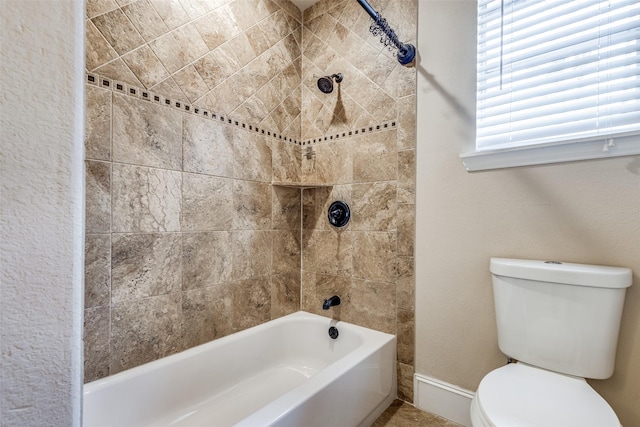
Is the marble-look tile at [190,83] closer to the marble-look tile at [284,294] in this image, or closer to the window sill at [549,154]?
the marble-look tile at [284,294]

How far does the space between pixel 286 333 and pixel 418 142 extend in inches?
59.1

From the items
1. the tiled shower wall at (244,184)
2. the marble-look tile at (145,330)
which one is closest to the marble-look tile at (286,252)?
the tiled shower wall at (244,184)

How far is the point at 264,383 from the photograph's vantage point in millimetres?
1870

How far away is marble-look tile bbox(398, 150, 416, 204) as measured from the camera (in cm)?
179

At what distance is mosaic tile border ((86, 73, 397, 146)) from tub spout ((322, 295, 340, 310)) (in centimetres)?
108

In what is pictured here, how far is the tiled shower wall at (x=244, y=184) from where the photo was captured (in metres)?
1.39

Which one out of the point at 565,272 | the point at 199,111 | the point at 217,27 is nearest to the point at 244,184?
the point at 199,111

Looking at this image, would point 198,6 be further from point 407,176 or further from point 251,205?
point 407,176

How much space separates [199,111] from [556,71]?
1.74 metres

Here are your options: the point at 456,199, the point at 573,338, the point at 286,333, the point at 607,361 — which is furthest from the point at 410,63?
the point at 286,333

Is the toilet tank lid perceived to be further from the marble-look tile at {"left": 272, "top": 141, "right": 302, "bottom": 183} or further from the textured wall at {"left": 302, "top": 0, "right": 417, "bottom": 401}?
the marble-look tile at {"left": 272, "top": 141, "right": 302, "bottom": 183}

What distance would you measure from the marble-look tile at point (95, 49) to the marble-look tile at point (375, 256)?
5.17 feet

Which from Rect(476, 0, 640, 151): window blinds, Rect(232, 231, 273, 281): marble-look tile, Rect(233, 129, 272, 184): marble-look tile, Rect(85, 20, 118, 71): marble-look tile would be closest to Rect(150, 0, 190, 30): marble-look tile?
Answer: Rect(85, 20, 118, 71): marble-look tile

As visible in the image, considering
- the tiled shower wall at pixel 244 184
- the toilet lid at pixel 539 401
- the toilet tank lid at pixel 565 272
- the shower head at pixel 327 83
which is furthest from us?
the shower head at pixel 327 83
